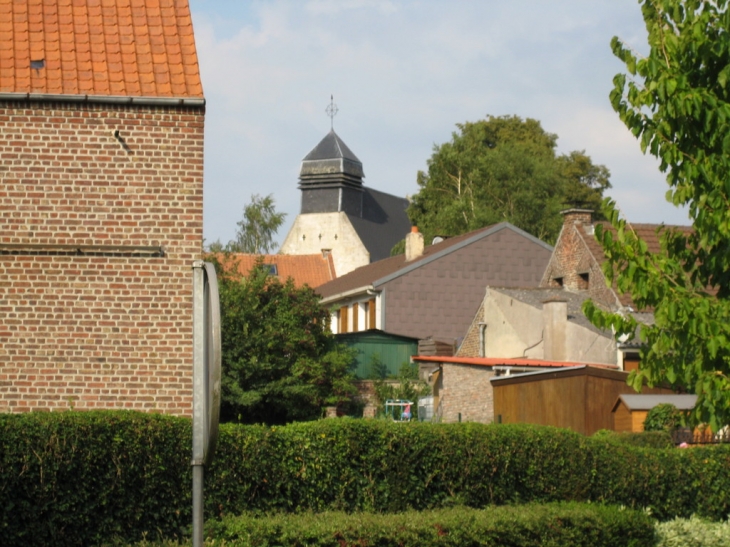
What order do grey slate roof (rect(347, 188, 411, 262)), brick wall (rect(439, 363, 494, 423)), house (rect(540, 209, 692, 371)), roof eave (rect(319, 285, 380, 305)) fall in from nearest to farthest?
brick wall (rect(439, 363, 494, 423)) → house (rect(540, 209, 692, 371)) → roof eave (rect(319, 285, 380, 305)) → grey slate roof (rect(347, 188, 411, 262))

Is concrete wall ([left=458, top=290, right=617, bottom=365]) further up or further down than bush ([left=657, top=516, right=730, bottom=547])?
further up

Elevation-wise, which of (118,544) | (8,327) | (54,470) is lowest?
(118,544)

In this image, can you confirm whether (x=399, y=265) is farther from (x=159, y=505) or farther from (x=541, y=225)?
(x=159, y=505)

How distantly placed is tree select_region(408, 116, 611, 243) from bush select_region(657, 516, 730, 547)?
138 feet

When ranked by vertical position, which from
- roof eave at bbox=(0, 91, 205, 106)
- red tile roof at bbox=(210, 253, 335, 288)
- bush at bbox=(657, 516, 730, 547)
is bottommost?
bush at bbox=(657, 516, 730, 547)

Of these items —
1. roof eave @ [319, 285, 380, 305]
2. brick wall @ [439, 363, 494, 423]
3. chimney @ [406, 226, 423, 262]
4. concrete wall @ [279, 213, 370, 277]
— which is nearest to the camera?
brick wall @ [439, 363, 494, 423]

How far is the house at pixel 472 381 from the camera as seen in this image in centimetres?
2686

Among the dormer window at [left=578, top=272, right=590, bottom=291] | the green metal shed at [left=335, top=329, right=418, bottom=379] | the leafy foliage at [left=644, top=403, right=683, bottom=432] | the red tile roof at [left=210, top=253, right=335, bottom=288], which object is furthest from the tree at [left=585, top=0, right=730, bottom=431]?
the red tile roof at [left=210, top=253, right=335, bottom=288]

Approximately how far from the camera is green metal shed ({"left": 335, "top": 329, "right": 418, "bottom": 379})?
125ft

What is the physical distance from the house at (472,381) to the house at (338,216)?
49.8m

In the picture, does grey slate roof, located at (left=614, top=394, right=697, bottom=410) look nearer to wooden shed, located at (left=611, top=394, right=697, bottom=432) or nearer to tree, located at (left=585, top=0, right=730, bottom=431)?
wooden shed, located at (left=611, top=394, right=697, bottom=432)

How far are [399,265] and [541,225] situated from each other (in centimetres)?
1300

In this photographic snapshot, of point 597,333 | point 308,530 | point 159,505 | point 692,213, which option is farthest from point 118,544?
point 597,333

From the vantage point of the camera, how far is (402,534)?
31.4ft
